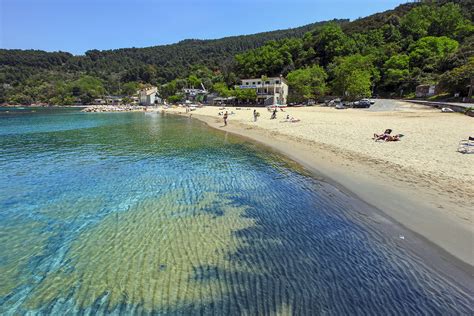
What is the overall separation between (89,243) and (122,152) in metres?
15.4

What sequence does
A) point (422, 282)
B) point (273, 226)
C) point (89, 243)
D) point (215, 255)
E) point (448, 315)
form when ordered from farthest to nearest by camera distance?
point (273, 226)
point (89, 243)
point (215, 255)
point (422, 282)
point (448, 315)

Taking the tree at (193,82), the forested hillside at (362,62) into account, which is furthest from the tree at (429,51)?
the tree at (193,82)

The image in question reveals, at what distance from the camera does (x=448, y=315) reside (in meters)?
5.15

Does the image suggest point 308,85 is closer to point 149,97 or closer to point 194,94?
point 194,94

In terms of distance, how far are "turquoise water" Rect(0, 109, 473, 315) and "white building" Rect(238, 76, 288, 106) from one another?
71.6 metres

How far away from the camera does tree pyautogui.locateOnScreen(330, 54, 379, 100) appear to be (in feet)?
197

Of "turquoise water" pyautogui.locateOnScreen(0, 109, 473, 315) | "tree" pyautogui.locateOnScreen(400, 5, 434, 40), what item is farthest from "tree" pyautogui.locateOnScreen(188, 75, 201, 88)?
"turquoise water" pyautogui.locateOnScreen(0, 109, 473, 315)

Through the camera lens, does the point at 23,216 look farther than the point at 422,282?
Yes

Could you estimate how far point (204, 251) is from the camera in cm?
762

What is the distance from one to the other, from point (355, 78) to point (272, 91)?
3010cm

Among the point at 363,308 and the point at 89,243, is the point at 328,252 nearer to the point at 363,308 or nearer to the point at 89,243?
the point at 363,308

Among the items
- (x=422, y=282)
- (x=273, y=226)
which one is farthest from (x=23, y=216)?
(x=422, y=282)

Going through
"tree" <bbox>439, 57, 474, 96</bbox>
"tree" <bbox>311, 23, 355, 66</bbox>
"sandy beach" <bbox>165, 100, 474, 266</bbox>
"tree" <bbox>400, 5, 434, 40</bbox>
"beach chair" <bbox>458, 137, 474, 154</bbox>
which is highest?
"tree" <bbox>400, 5, 434, 40</bbox>

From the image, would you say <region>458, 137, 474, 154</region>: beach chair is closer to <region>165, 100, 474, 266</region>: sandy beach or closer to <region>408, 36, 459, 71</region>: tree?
<region>165, 100, 474, 266</region>: sandy beach
